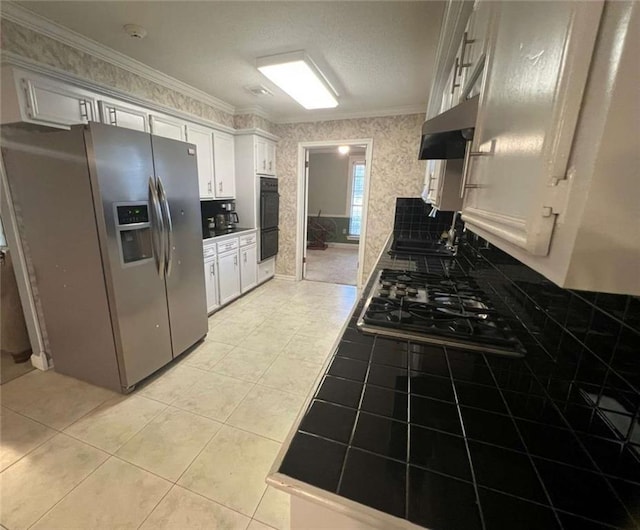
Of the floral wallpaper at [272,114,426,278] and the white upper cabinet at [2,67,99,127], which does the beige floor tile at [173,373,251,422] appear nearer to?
the white upper cabinet at [2,67,99,127]

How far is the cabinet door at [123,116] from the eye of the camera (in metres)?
2.28

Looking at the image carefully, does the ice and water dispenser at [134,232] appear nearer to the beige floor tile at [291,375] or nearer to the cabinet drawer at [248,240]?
the beige floor tile at [291,375]

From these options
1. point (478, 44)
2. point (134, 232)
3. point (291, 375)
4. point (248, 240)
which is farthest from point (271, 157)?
point (478, 44)

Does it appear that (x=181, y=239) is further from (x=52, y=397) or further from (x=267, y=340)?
(x=52, y=397)

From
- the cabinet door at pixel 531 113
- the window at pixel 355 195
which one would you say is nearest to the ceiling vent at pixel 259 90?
the cabinet door at pixel 531 113

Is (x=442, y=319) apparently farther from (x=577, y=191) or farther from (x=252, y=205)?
(x=252, y=205)

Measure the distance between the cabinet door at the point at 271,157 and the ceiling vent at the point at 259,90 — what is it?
0.92 meters

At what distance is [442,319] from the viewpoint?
3.74ft

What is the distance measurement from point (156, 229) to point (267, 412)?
59.2 inches

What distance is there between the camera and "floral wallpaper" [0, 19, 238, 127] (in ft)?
5.90

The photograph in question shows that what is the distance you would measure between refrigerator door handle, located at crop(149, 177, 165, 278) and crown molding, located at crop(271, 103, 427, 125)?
2.74 metres

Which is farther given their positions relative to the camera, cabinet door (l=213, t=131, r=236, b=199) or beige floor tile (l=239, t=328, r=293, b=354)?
cabinet door (l=213, t=131, r=236, b=199)

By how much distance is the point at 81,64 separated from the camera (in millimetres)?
2137

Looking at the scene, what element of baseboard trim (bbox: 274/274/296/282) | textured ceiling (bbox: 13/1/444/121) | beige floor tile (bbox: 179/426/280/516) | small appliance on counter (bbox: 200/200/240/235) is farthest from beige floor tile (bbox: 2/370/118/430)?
baseboard trim (bbox: 274/274/296/282)
